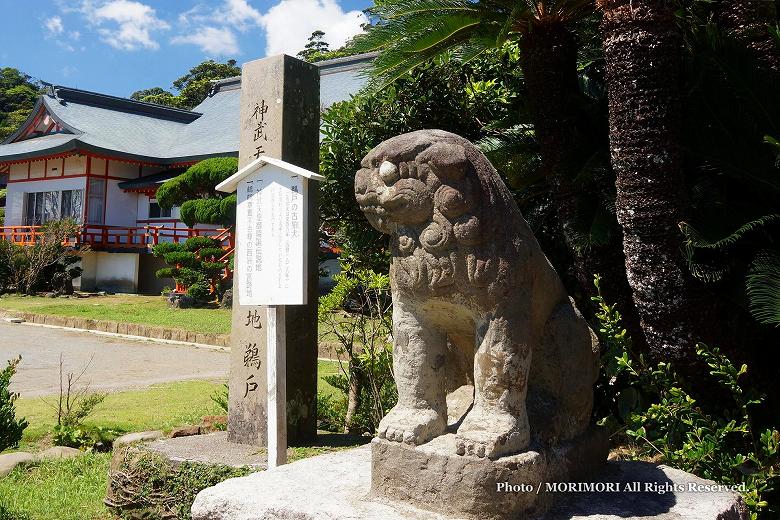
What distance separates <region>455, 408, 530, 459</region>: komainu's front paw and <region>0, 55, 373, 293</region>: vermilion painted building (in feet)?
51.5

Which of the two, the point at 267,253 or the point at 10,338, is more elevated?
the point at 267,253

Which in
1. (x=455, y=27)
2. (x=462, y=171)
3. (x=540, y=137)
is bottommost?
(x=462, y=171)

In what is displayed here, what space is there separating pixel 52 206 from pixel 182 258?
7524mm

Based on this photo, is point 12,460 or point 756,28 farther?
point 12,460

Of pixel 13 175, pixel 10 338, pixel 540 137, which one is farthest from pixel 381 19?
pixel 13 175

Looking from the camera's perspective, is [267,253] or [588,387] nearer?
[588,387]

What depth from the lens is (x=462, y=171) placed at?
2.49 meters

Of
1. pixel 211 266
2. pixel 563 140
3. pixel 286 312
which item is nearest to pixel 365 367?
pixel 286 312

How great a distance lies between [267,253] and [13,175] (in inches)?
850

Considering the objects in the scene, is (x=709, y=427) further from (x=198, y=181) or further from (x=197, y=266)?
(x=198, y=181)

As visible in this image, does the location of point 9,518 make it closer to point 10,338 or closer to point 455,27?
point 455,27

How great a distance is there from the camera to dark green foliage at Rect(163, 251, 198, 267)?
1602 cm

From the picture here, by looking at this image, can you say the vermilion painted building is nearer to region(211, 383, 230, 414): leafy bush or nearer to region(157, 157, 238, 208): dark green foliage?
region(157, 157, 238, 208): dark green foliage

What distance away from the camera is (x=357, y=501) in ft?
8.82
